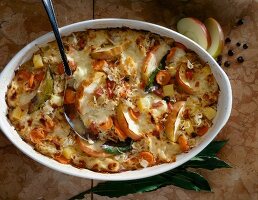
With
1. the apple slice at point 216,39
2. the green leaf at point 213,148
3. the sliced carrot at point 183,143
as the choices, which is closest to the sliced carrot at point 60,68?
the sliced carrot at point 183,143

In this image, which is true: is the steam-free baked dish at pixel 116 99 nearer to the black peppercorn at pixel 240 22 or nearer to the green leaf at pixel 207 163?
the green leaf at pixel 207 163

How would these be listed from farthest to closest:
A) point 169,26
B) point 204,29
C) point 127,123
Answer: point 169,26 < point 204,29 < point 127,123

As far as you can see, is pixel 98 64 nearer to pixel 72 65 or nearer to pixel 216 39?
pixel 72 65

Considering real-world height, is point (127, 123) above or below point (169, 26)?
below

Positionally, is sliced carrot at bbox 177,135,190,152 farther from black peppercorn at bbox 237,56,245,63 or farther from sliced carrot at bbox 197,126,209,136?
black peppercorn at bbox 237,56,245,63

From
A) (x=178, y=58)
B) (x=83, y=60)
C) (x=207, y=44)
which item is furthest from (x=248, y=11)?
(x=83, y=60)

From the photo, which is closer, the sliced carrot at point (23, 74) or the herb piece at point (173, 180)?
the sliced carrot at point (23, 74)

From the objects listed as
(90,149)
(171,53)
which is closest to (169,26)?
(171,53)
